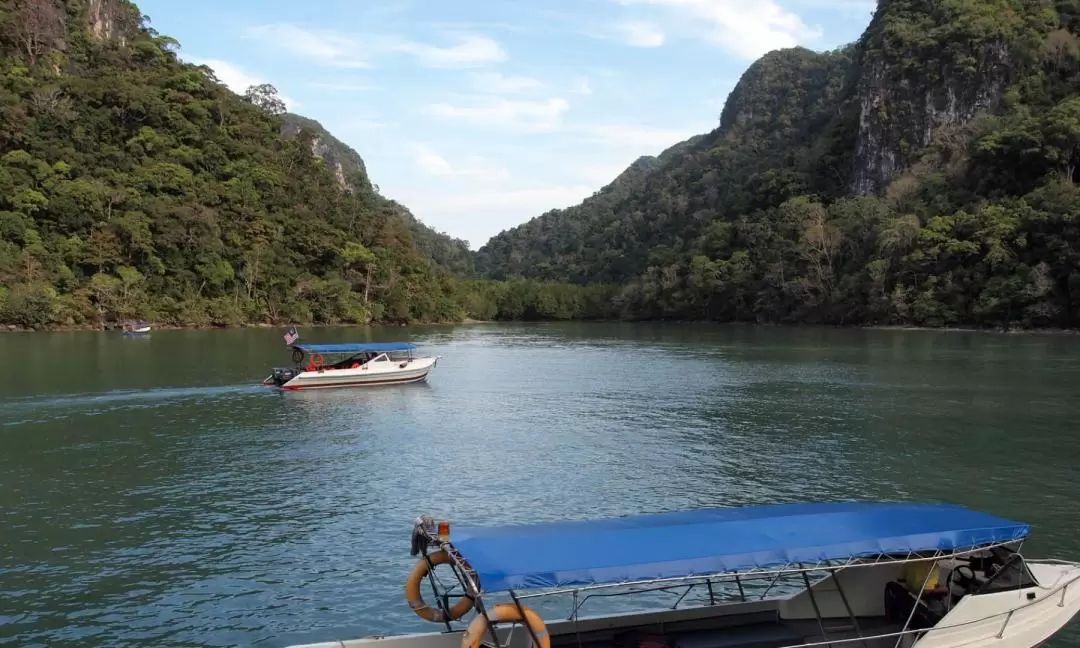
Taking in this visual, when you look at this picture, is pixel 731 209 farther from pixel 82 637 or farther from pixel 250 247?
pixel 82 637

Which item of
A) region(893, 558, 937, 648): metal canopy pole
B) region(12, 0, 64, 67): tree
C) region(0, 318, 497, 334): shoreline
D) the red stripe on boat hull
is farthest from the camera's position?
region(12, 0, 64, 67): tree

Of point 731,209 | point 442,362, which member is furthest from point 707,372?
point 731,209

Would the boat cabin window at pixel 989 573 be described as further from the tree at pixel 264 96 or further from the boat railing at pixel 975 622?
the tree at pixel 264 96

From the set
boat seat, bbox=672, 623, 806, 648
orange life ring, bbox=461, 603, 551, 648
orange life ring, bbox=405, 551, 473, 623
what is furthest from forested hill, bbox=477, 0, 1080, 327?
orange life ring, bbox=461, 603, 551, 648

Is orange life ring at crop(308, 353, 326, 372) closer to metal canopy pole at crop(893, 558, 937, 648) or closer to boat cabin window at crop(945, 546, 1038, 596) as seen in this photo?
metal canopy pole at crop(893, 558, 937, 648)

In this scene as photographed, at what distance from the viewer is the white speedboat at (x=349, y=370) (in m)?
42.2

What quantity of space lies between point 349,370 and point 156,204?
65942 mm

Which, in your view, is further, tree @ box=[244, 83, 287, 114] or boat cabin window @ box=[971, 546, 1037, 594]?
tree @ box=[244, 83, 287, 114]

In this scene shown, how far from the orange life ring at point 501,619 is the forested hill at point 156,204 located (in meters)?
87.7

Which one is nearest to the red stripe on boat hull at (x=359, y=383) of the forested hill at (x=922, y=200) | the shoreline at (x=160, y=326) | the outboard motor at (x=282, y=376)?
Answer: the outboard motor at (x=282, y=376)

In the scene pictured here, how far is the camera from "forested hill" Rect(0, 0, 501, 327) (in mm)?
89000

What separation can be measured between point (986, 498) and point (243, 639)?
19.1 meters

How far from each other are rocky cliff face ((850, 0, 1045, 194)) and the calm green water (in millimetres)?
80104

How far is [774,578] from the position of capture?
11.1 m
